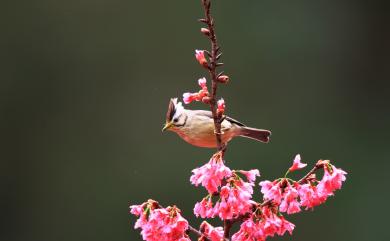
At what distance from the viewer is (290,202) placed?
4.99ft

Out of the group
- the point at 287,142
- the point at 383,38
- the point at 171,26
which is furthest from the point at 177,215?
the point at 383,38

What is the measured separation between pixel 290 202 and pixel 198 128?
1084 mm

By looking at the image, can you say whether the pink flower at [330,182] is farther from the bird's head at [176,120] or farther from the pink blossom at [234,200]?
the bird's head at [176,120]

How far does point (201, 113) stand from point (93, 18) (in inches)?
142

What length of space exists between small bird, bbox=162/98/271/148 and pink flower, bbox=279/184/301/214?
0.95 meters

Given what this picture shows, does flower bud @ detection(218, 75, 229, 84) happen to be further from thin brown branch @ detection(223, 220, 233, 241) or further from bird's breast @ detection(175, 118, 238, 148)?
bird's breast @ detection(175, 118, 238, 148)

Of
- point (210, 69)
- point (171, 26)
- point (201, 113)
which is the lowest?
point (171, 26)

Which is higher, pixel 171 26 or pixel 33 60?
pixel 171 26

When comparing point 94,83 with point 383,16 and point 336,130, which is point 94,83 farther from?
point 383,16

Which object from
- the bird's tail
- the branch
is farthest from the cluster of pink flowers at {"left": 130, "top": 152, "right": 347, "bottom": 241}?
the bird's tail

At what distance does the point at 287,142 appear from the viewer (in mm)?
5633

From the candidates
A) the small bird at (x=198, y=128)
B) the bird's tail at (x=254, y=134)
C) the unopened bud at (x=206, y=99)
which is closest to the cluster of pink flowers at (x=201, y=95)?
the unopened bud at (x=206, y=99)

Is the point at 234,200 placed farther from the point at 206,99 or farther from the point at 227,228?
the point at 206,99

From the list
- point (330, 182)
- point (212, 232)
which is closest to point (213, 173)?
point (212, 232)
